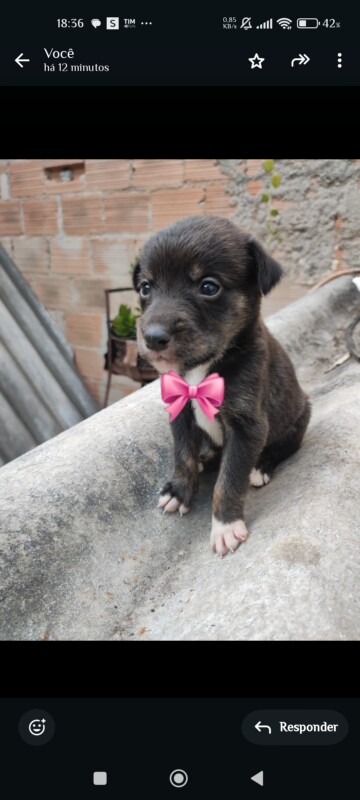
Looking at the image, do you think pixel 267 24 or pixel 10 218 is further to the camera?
pixel 10 218

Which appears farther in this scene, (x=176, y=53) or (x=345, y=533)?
(x=345, y=533)

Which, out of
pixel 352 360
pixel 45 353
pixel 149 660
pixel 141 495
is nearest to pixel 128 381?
pixel 45 353

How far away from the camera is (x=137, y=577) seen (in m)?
1.48

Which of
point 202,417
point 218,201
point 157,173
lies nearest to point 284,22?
Result: point 202,417

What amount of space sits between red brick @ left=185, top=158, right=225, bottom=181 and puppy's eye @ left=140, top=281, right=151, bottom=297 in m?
2.80

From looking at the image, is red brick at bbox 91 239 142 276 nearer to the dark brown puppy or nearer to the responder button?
the dark brown puppy

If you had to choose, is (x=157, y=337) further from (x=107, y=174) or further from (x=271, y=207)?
(x=107, y=174)

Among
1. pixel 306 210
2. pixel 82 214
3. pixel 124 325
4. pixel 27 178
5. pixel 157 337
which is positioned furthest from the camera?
pixel 27 178

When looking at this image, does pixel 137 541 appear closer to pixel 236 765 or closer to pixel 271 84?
pixel 236 765

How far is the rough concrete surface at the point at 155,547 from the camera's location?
3.86 feet

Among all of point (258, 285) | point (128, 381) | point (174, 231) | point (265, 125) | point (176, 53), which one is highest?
point (176, 53)

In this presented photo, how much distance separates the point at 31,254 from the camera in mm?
5840

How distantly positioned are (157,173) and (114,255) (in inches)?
35.8

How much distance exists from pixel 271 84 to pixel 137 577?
1.21 meters
